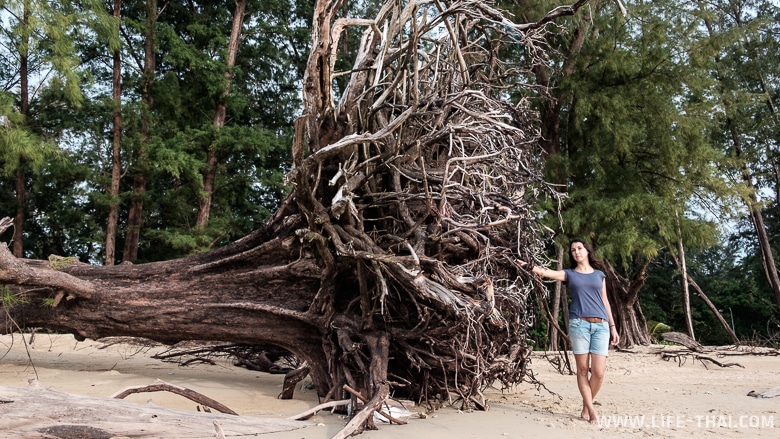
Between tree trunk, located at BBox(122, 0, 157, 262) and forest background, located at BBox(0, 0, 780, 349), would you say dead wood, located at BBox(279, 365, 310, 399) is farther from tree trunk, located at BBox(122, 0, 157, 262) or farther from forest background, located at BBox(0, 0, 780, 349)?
tree trunk, located at BBox(122, 0, 157, 262)

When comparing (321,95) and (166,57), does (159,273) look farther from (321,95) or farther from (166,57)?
(166,57)

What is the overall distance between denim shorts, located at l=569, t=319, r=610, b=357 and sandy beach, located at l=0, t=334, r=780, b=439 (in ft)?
1.73

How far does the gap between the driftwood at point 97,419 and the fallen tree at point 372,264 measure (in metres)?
0.92

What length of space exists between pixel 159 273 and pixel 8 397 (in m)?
2.54

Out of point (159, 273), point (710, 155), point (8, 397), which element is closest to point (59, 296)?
point (159, 273)

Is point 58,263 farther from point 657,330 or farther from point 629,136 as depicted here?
point 657,330

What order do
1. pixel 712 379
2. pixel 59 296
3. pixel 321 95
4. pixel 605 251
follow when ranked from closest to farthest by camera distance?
pixel 321 95 < pixel 59 296 < pixel 712 379 < pixel 605 251

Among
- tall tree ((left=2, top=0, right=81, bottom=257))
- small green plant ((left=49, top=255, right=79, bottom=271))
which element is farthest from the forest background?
small green plant ((left=49, top=255, right=79, bottom=271))

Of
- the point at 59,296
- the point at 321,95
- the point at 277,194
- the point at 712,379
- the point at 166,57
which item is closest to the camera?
the point at 321,95

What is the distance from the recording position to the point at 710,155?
35.2 ft

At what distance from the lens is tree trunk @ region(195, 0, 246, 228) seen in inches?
531

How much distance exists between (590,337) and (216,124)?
11913mm

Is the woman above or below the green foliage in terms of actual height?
above

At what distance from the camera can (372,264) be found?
4098 mm
